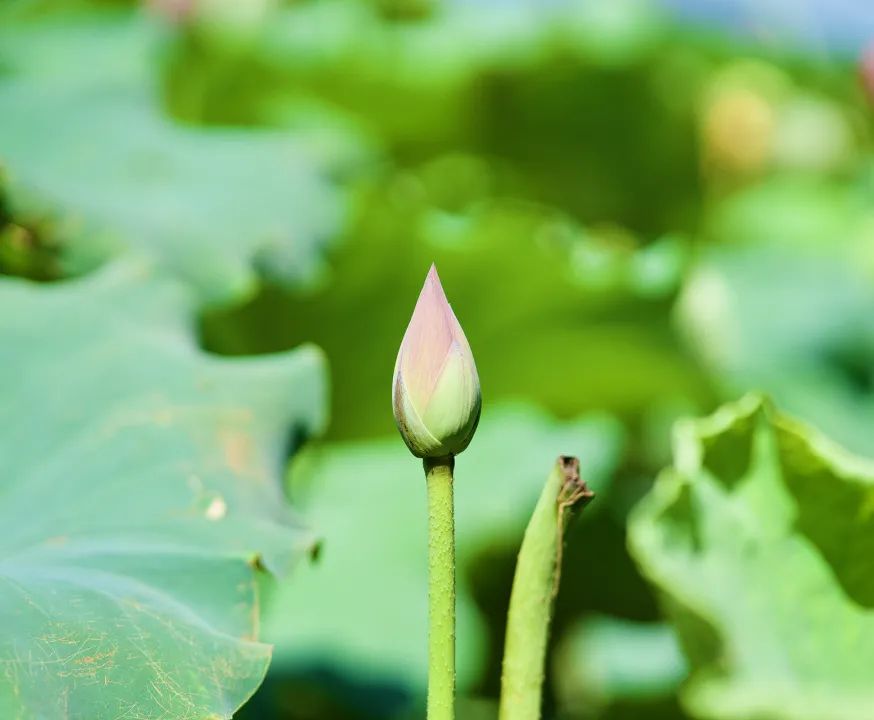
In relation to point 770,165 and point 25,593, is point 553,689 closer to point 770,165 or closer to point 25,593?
point 25,593

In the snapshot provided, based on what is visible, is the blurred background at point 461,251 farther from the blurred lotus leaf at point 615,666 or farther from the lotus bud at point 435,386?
the lotus bud at point 435,386

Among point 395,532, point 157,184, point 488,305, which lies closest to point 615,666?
point 395,532

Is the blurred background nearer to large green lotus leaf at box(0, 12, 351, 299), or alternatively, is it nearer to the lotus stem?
large green lotus leaf at box(0, 12, 351, 299)

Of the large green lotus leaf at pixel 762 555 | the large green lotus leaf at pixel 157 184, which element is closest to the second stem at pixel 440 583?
the large green lotus leaf at pixel 762 555

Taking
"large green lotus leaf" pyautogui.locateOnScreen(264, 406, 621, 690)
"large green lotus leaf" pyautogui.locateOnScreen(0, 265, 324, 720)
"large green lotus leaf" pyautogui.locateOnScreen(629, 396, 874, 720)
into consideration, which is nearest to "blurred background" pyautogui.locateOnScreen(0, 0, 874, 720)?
"large green lotus leaf" pyautogui.locateOnScreen(264, 406, 621, 690)

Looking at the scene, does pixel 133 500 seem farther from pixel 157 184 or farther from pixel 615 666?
pixel 157 184

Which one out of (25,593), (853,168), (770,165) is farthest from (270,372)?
(853,168)

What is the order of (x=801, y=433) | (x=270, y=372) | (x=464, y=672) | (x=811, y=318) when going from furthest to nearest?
(x=811, y=318) < (x=464, y=672) < (x=270, y=372) < (x=801, y=433)
